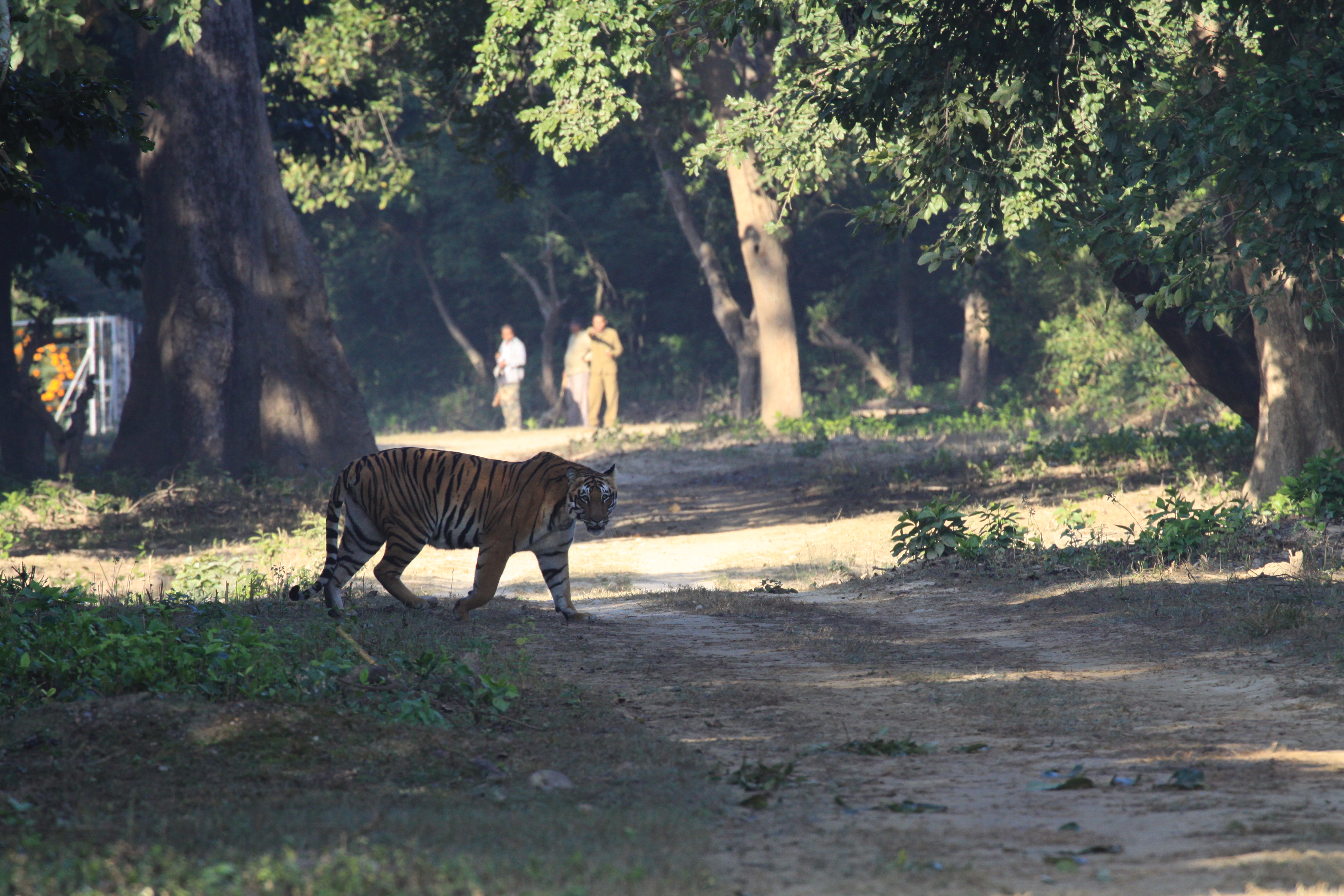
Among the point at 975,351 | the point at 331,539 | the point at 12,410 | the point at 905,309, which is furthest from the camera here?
the point at 905,309

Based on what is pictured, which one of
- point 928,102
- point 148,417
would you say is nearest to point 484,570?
point 928,102

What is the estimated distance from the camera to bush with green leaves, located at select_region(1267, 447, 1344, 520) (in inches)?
427

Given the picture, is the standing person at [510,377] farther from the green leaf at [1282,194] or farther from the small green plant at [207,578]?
the green leaf at [1282,194]

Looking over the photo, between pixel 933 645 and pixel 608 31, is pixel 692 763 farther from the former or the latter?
pixel 608 31


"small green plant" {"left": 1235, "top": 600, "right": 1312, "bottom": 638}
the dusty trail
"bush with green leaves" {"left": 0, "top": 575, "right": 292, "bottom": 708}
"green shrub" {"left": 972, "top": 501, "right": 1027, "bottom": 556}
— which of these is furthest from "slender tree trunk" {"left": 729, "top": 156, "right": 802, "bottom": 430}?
"bush with green leaves" {"left": 0, "top": 575, "right": 292, "bottom": 708}

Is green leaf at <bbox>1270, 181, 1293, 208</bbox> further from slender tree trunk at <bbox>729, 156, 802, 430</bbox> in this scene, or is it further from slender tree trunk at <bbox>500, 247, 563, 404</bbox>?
slender tree trunk at <bbox>500, 247, 563, 404</bbox>

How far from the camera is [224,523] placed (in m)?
14.4

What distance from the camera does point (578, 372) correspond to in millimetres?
28047

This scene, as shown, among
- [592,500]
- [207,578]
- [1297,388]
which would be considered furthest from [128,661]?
[1297,388]

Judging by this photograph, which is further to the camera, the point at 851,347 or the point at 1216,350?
the point at 851,347

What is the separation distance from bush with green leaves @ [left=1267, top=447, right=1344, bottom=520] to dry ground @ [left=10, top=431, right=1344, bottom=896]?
4.30 feet

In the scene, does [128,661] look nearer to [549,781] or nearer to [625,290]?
[549,781]

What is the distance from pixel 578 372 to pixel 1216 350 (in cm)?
1624

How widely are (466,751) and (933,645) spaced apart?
12.3 ft
